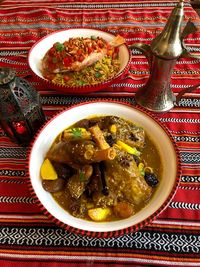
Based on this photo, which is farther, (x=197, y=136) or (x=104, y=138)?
(x=197, y=136)

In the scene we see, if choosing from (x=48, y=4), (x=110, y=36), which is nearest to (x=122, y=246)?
(x=110, y=36)

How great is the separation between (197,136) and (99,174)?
1.90ft

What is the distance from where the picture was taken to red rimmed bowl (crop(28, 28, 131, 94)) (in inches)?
56.2

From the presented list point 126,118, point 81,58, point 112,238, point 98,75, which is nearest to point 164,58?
point 126,118

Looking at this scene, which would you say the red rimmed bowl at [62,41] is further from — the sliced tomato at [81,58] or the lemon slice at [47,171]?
the lemon slice at [47,171]

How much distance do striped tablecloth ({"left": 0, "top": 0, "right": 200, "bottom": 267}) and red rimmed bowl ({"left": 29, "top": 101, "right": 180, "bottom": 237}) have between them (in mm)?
92

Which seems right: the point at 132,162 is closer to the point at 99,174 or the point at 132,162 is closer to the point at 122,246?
the point at 99,174

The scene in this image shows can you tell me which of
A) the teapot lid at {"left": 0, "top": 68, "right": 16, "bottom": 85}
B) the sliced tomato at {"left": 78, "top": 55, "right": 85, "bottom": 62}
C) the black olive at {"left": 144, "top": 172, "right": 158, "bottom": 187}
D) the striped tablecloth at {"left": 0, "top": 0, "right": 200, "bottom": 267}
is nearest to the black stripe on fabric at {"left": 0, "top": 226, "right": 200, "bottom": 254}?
the striped tablecloth at {"left": 0, "top": 0, "right": 200, "bottom": 267}

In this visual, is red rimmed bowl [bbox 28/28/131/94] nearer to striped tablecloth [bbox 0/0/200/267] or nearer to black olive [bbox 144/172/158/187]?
striped tablecloth [bbox 0/0/200/267]

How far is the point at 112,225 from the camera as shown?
0.93m

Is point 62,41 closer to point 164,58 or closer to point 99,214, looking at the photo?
point 164,58

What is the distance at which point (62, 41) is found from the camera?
183cm

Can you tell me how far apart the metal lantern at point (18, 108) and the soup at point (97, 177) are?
6.3 inches

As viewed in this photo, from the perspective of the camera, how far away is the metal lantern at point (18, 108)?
3.44 feet
